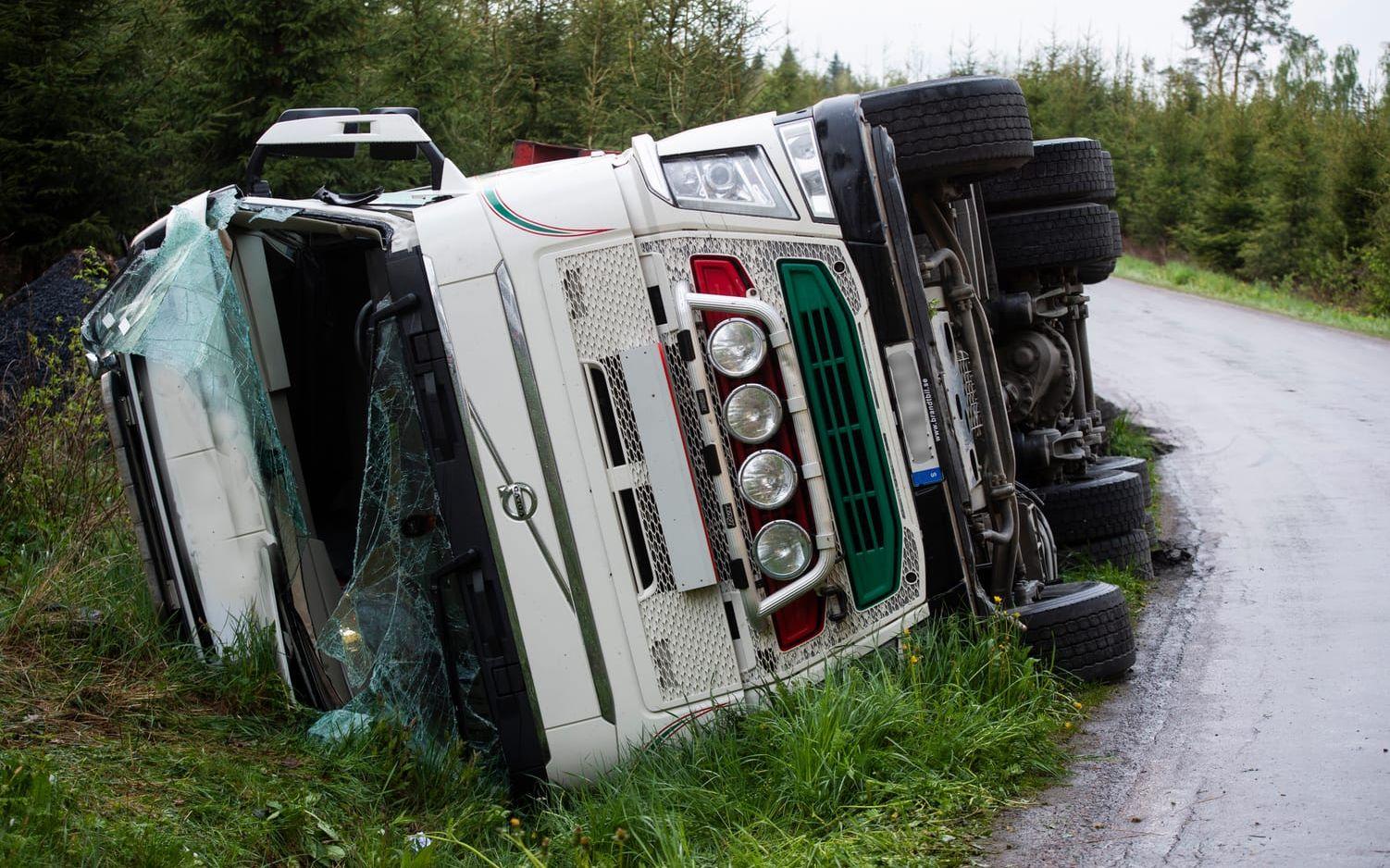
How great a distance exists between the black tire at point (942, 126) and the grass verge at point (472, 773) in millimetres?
1701

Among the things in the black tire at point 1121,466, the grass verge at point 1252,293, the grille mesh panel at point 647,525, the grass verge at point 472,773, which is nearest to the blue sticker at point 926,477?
the grass verge at point 472,773

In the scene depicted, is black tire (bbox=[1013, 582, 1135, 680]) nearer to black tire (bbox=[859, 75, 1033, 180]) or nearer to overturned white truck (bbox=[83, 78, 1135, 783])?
overturned white truck (bbox=[83, 78, 1135, 783])

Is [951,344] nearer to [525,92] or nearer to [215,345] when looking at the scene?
[215,345]

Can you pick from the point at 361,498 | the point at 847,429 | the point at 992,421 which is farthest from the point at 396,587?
the point at 992,421

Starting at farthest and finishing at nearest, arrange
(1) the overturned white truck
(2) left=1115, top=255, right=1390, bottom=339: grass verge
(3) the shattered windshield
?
(2) left=1115, top=255, right=1390, bottom=339: grass verge → (3) the shattered windshield → (1) the overturned white truck

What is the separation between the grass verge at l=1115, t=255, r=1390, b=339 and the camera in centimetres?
1597

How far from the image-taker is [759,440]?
135 inches

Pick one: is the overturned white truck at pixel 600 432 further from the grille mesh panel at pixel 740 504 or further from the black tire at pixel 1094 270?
the black tire at pixel 1094 270

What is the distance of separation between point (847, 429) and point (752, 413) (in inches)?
13.1

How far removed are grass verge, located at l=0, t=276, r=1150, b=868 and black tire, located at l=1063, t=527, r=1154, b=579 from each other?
164 centimetres

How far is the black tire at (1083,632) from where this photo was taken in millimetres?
4090

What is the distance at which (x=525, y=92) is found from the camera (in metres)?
13.8

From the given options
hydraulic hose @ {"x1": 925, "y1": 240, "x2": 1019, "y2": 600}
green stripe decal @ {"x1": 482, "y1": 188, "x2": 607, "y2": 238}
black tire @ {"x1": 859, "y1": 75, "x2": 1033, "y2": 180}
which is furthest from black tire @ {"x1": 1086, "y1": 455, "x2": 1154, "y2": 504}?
green stripe decal @ {"x1": 482, "y1": 188, "x2": 607, "y2": 238}

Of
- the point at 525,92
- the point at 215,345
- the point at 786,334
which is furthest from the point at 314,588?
the point at 525,92
